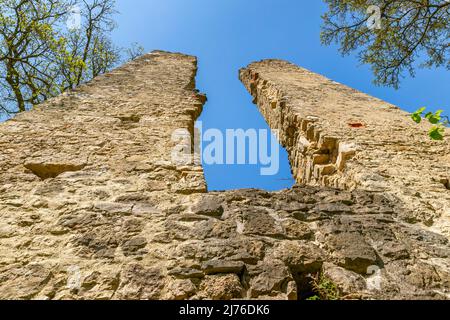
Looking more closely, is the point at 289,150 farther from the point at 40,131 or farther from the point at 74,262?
the point at 74,262

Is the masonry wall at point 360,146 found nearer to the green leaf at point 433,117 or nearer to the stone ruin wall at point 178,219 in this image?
the stone ruin wall at point 178,219

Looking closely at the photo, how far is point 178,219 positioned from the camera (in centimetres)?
238

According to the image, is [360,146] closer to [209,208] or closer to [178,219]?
[209,208]

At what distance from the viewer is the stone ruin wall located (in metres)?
1.95

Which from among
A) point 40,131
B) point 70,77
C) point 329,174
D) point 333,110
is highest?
point 70,77

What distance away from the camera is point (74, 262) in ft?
6.64

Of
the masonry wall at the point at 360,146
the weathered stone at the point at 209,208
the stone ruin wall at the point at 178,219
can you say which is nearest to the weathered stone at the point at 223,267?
the stone ruin wall at the point at 178,219

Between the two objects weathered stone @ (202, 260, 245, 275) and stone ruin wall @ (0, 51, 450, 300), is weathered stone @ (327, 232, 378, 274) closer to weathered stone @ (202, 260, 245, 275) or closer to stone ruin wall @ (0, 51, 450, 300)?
stone ruin wall @ (0, 51, 450, 300)

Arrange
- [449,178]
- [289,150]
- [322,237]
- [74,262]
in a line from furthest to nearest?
[289,150] < [449,178] < [322,237] < [74,262]

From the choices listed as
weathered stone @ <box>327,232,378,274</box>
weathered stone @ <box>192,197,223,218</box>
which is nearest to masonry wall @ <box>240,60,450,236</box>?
weathered stone @ <box>327,232,378,274</box>

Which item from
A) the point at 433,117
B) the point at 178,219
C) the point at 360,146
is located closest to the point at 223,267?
the point at 178,219

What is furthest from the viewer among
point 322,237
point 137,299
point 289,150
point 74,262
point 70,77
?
point 70,77

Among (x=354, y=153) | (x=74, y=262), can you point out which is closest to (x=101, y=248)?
(x=74, y=262)

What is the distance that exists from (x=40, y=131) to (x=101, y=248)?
172cm
